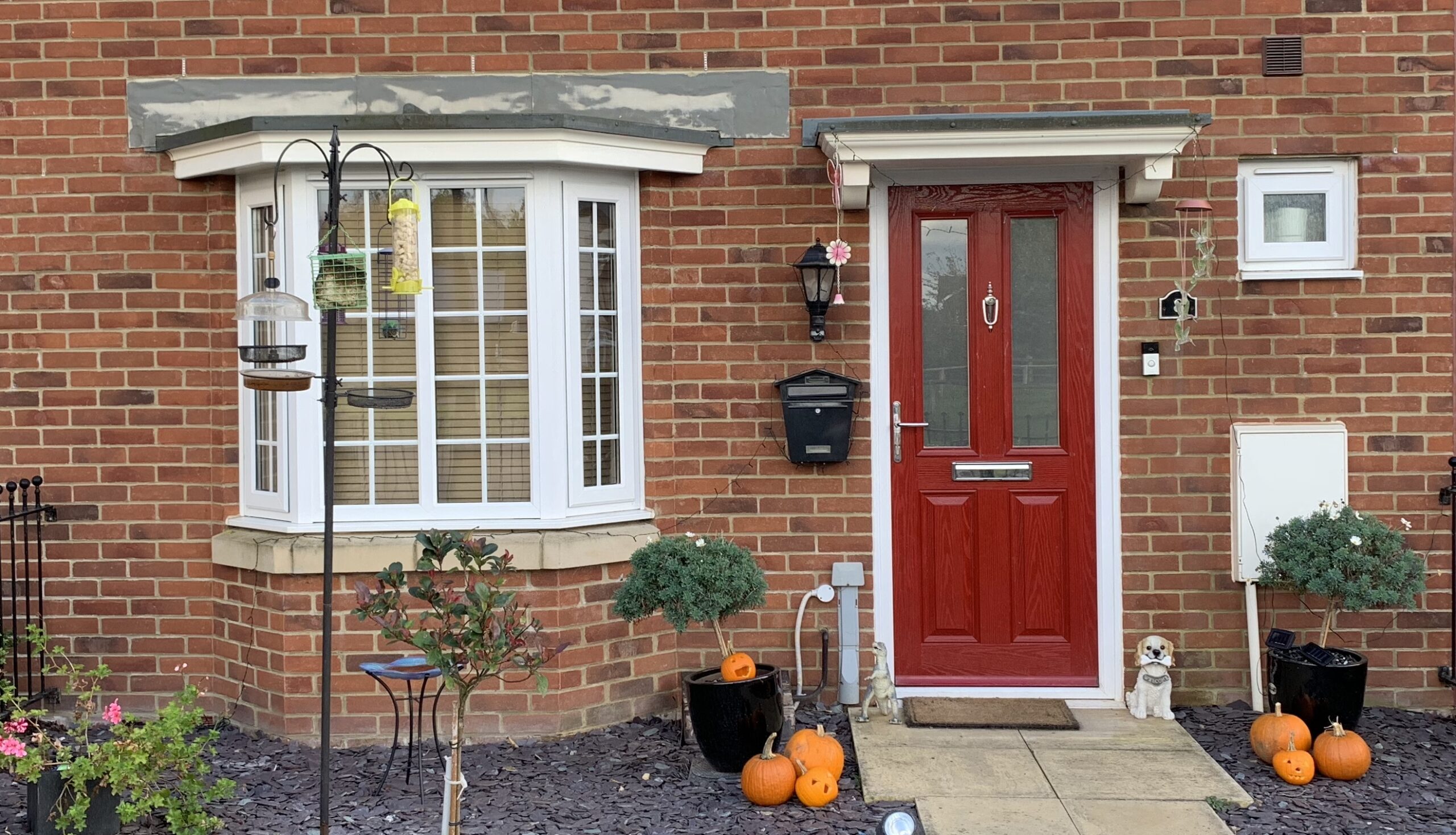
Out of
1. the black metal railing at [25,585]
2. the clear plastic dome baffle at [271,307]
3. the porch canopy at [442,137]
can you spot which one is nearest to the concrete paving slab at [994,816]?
the clear plastic dome baffle at [271,307]

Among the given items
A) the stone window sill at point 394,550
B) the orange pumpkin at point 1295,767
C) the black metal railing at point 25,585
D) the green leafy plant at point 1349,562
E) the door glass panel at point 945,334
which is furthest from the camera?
the door glass panel at point 945,334

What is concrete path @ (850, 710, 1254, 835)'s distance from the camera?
4.55 metres

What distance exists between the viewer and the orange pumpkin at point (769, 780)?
4738 mm

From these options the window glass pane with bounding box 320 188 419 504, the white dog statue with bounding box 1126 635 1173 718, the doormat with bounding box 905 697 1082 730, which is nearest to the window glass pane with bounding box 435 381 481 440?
the window glass pane with bounding box 320 188 419 504

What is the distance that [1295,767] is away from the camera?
4.96m

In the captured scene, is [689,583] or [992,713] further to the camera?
[992,713]

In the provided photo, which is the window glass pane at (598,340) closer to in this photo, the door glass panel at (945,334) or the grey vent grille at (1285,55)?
the door glass panel at (945,334)

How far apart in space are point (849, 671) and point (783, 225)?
2.09 metres

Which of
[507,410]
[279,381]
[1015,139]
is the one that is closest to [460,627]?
[279,381]

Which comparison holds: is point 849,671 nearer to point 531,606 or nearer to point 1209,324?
point 531,606

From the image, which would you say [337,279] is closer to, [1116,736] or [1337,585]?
[1116,736]

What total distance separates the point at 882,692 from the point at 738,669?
82 centimetres

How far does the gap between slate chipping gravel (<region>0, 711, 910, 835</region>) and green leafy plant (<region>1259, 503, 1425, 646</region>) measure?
2016mm

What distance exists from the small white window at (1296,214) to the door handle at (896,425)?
1.66 m
